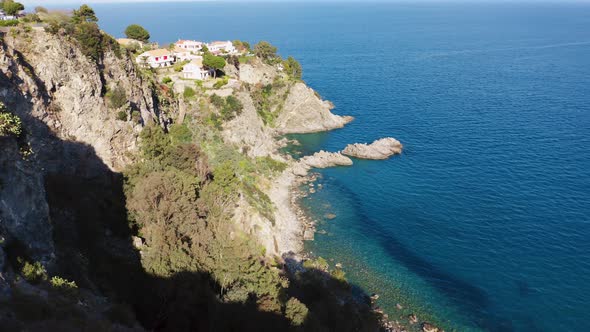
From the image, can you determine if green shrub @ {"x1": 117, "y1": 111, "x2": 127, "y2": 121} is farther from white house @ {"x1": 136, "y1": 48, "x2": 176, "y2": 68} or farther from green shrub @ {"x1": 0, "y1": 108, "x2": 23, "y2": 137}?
white house @ {"x1": 136, "y1": 48, "x2": 176, "y2": 68}

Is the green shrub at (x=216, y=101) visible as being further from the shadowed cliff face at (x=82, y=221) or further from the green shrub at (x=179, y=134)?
the shadowed cliff face at (x=82, y=221)

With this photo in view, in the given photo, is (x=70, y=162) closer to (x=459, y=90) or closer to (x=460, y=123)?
(x=460, y=123)

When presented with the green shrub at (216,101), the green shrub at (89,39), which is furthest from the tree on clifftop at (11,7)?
the green shrub at (216,101)

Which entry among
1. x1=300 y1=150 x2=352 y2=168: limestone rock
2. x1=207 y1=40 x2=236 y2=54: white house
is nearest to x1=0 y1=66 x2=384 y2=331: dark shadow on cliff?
x1=300 y1=150 x2=352 y2=168: limestone rock

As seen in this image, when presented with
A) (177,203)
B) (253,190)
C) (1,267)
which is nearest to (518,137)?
(253,190)

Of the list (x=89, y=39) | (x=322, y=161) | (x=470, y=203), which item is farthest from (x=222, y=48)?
(x=470, y=203)

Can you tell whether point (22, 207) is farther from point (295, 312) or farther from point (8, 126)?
point (295, 312)
